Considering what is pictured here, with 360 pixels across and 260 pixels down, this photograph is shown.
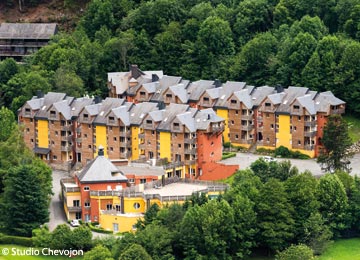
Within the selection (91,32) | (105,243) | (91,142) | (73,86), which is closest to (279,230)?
(105,243)

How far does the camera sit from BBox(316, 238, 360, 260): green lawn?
4592 inches

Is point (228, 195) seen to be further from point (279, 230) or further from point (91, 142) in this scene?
point (91, 142)

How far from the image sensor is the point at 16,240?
119 m

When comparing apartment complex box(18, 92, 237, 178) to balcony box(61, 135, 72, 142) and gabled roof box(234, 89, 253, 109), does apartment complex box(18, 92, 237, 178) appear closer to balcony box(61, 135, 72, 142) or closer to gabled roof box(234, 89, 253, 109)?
balcony box(61, 135, 72, 142)

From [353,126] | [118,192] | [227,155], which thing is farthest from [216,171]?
[353,126]

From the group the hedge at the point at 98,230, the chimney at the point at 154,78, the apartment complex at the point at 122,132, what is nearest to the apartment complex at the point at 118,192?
the hedge at the point at 98,230

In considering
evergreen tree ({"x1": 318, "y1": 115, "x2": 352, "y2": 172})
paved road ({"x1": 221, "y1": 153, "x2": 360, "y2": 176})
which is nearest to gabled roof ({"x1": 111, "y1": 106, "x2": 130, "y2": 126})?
→ paved road ({"x1": 221, "y1": 153, "x2": 360, "y2": 176})

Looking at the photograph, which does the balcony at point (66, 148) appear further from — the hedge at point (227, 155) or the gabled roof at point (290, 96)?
the gabled roof at point (290, 96)

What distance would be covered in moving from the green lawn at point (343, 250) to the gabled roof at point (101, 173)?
1794 cm

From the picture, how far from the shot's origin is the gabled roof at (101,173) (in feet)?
409

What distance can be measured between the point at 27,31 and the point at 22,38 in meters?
1.12

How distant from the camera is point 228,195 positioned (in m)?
120

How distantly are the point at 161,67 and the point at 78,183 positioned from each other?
3356 cm

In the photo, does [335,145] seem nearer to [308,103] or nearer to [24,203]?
[308,103]
